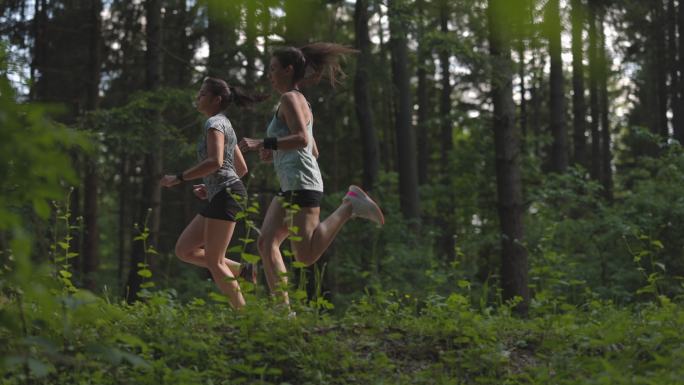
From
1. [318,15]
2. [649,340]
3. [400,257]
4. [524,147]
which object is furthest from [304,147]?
[524,147]

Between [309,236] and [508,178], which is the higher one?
[508,178]

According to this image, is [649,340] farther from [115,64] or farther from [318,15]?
[115,64]

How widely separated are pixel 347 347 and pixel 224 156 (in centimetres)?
210

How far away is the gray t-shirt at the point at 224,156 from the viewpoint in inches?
248

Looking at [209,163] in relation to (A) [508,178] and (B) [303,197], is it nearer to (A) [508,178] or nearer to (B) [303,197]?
(B) [303,197]

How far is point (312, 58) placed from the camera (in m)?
6.34

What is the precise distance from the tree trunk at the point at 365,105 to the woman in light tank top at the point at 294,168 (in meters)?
10.6

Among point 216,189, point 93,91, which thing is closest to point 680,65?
point 93,91

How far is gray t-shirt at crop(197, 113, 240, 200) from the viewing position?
6301 millimetres

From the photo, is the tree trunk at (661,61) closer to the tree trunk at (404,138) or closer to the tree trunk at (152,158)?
the tree trunk at (404,138)

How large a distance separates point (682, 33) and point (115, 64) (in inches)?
558

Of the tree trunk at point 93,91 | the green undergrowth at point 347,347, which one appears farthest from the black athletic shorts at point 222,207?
the tree trunk at point 93,91

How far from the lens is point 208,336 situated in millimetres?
5102

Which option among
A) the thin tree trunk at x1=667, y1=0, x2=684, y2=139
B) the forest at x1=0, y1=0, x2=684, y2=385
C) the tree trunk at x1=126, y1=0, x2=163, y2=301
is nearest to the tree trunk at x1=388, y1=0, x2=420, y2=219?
the forest at x1=0, y1=0, x2=684, y2=385
